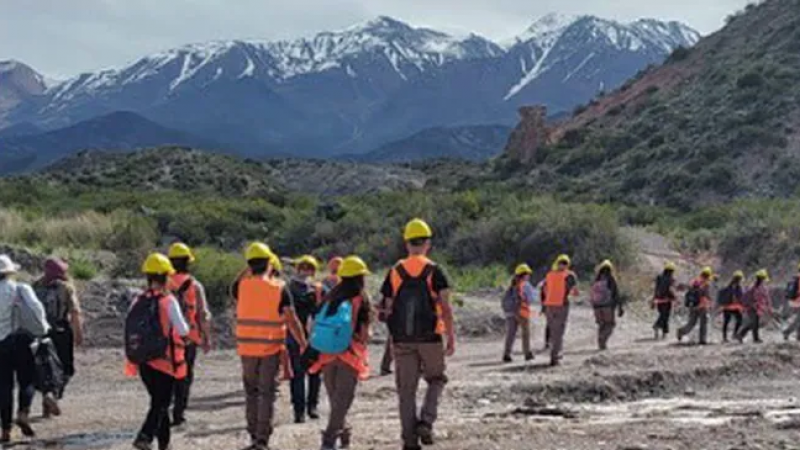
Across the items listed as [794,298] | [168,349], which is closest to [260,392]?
[168,349]

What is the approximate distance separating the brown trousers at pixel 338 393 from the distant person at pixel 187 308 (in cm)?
249

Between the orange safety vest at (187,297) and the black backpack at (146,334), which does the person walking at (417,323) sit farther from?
the orange safety vest at (187,297)

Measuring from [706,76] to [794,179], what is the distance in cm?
2073

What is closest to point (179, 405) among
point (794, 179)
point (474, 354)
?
point (474, 354)

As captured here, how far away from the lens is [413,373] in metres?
10.2

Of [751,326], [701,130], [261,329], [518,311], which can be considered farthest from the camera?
[701,130]

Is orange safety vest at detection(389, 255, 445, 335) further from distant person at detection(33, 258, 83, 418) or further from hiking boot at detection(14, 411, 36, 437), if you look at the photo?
distant person at detection(33, 258, 83, 418)

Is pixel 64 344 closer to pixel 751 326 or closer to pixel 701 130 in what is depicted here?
pixel 751 326

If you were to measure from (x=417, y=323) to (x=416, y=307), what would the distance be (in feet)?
0.45

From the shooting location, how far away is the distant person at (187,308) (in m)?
12.4

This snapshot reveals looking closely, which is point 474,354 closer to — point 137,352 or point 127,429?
point 127,429

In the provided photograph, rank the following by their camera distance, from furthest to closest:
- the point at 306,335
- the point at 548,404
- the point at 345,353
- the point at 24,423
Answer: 1. the point at 548,404
2. the point at 306,335
3. the point at 24,423
4. the point at 345,353

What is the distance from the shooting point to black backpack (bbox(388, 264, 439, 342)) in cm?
1004

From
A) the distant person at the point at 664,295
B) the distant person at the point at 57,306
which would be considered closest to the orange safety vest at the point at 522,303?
the distant person at the point at 664,295
